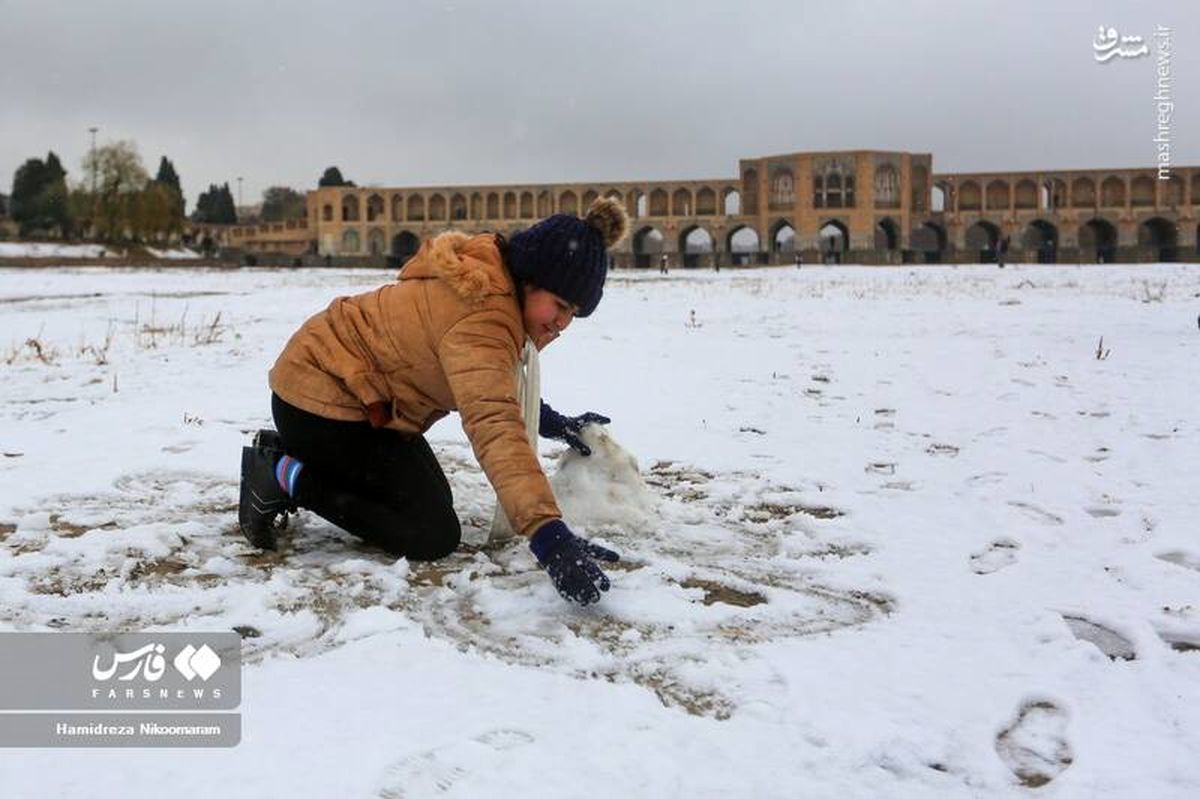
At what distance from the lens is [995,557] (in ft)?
9.27

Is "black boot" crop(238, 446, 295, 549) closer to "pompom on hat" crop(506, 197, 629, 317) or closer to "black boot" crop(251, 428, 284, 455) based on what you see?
"black boot" crop(251, 428, 284, 455)

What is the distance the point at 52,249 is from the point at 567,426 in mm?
52853

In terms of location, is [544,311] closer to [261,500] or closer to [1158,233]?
[261,500]

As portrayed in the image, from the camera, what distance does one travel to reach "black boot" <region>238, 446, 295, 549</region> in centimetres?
287

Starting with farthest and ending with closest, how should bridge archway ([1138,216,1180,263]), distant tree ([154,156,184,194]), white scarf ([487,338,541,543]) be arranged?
1. distant tree ([154,156,184,194])
2. bridge archway ([1138,216,1180,263])
3. white scarf ([487,338,541,543])

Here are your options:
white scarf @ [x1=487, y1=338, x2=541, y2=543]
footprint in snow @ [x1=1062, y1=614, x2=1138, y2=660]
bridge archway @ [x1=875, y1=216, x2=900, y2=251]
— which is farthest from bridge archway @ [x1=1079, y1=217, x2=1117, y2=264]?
footprint in snow @ [x1=1062, y1=614, x2=1138, y2=660]

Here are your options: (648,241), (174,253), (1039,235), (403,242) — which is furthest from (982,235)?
(174,253)

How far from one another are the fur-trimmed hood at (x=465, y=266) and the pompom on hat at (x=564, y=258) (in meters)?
0.06

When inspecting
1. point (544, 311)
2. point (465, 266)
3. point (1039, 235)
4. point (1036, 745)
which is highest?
point (1039, 235)

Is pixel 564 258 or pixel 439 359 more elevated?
pixel 564 258

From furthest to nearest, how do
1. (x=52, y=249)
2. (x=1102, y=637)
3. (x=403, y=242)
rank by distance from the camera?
(x=403, y=242) < (x=52, y=249) < (x=1102, y=637)

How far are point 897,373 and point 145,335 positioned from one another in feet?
21.6

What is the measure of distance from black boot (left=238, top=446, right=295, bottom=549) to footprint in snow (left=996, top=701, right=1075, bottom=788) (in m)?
2.05

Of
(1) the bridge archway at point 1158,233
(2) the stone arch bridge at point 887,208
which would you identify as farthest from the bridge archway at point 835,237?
(1) the bridge archway at point 1158,233
